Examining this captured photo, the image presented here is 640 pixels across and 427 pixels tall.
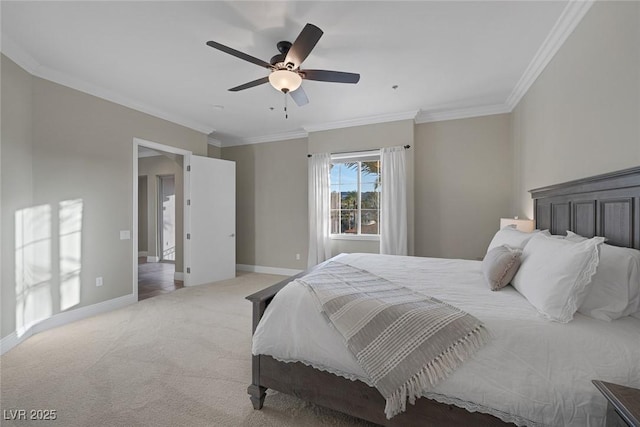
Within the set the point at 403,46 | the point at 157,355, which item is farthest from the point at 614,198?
the point at 157,355

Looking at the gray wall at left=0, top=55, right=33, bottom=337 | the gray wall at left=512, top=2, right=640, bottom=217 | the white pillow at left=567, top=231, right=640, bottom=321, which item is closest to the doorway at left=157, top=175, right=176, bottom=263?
the gray wall at left=0, top=55, right=33, bottom=337

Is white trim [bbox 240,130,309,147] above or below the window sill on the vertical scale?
above

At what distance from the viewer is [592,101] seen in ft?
5.99

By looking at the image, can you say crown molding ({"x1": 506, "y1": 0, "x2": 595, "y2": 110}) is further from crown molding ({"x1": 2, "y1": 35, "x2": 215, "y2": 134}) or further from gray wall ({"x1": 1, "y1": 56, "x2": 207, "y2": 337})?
gray wall ({"x1": 1, "y1": 56, "x2": 207, "y2": 337})

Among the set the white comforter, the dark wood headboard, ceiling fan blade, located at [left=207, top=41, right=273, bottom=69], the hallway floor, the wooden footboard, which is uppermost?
ceiling fan blade, located at [left=207, top=41, right=273, bottom=69]

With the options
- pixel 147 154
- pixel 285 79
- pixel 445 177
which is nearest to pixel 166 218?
pixel 147 154

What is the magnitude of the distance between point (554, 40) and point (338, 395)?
10.8ft

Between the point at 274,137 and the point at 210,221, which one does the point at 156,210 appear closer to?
the point at 210,221

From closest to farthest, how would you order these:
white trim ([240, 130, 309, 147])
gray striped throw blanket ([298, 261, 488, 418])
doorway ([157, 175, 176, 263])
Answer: gray striped throw blanket ([298, 261, 488, 418]), white trim ([240, 130, 309, 147]), doorway ([157, 175, 176, 263])

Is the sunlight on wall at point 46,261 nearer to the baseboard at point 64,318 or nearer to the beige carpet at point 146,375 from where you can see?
the baseboard at point 64,318

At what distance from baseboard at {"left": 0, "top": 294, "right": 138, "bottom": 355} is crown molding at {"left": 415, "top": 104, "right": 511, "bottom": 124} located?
5.10 metres

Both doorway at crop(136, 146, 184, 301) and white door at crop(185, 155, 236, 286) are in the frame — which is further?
doorway at crop(136, 146, 184, 301)

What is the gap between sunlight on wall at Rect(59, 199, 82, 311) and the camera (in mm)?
2998

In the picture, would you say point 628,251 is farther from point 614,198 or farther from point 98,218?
point 98,218
